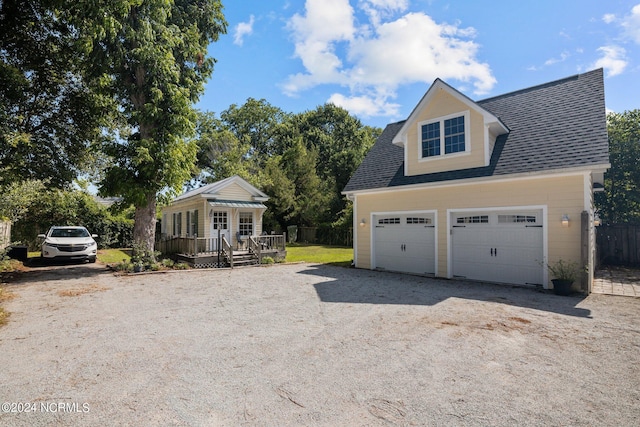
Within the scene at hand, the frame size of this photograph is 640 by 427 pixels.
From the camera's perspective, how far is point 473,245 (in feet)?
34.3

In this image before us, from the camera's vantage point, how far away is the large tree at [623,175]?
1756 cm

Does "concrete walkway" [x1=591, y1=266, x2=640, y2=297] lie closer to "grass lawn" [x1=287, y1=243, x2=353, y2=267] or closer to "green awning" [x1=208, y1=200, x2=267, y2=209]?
"grass lawn" [x1=287, y1=243, x2=353, y2=267]

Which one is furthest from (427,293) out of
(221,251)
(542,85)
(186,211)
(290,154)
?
(290,154)

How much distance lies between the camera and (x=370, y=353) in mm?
4609

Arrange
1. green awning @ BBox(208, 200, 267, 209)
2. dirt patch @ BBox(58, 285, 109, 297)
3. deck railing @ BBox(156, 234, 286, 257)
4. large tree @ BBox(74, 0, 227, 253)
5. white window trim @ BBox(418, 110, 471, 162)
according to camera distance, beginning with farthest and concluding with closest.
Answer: green awning @ BBox(208, 200, 267, 209) < deck railing @ BBox(156, 234, 286, 257) < large tree @ BBox(74, 0, 227, 253) < white window trim @ BBox(418, 110, 471, 162) < dirt patch @ BBox(58, 285, 109, 297)

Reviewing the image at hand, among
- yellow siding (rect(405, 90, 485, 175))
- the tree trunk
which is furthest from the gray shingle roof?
the tree trunk

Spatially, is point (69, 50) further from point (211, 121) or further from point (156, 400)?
point (211, 121)

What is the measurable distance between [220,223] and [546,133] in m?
15.1

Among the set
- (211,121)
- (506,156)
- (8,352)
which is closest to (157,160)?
(8,352)

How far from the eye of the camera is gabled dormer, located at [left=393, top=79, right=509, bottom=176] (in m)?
10.6

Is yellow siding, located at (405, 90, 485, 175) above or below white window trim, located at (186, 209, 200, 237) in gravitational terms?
above

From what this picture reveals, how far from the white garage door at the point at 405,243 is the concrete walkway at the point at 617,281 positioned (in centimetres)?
475

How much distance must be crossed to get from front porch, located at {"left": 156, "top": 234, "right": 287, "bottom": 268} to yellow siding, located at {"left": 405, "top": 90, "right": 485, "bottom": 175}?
7.70 metres

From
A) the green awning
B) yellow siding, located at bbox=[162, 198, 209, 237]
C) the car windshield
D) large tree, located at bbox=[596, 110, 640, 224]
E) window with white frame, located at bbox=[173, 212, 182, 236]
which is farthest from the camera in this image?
window with white frame, located at bbox=[173, 212, 182, 236]
